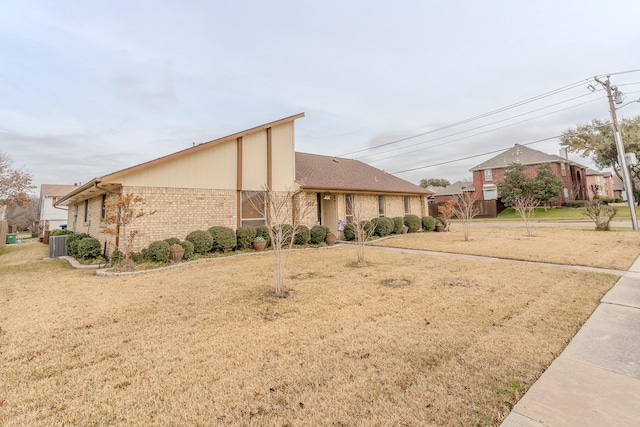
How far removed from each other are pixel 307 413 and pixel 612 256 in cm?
1125

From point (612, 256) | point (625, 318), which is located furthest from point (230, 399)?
point (612, 256)

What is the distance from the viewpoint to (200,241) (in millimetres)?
10266

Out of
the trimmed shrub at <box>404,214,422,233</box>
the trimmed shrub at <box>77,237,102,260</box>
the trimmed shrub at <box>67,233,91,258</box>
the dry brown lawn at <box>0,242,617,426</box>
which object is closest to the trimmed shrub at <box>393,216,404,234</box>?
the trimmed shrub at <box>404,214,422,233</box>

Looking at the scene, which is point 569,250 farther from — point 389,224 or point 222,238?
point 222,238

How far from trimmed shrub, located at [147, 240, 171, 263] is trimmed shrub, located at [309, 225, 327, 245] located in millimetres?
6158

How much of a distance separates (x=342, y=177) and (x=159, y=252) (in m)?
11.0

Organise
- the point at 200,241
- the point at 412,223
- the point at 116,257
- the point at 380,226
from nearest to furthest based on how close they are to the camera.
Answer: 1. the point at 116,257
2. the point at 200,241
3. the point at 380,226
4. the point at 412,223

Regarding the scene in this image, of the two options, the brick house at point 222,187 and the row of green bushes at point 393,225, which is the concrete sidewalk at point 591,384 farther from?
the row of green bushes at point 393,225

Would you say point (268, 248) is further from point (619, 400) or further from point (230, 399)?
point (619, 400)

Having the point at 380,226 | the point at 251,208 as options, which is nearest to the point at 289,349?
the point at 251,208

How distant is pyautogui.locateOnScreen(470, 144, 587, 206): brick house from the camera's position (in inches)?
1267

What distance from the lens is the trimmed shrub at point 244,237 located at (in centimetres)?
1149

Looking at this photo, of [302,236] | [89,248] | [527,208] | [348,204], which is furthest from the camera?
[527,208]

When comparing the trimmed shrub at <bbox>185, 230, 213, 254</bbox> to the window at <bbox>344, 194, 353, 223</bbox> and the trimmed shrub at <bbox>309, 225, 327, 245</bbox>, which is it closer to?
the trimmed shrub at <bbox>309, 225, 327, 245</bbox>
